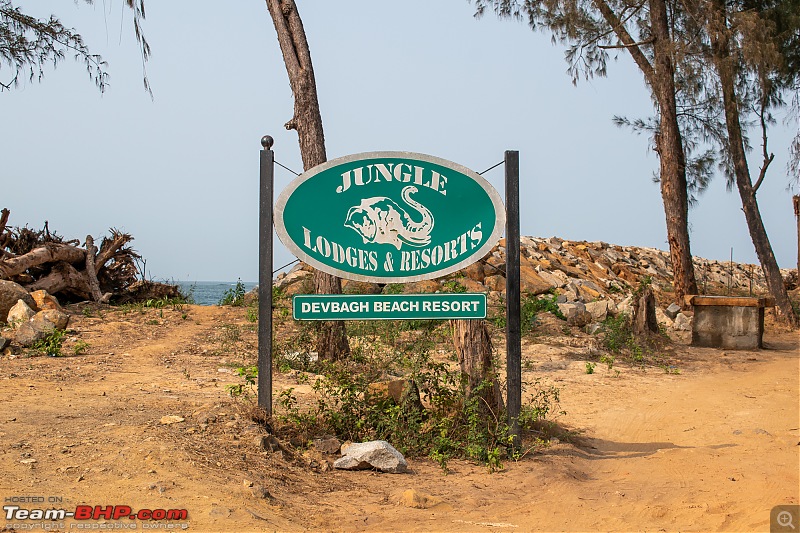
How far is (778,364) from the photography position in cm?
1172

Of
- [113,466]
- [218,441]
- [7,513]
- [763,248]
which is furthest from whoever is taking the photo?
[763,248]

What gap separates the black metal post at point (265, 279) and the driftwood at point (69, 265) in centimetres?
883

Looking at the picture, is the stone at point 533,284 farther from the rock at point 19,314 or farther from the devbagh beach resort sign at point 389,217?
the devbagh beach resort sign at point 389,217

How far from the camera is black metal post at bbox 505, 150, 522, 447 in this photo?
20.1 ft

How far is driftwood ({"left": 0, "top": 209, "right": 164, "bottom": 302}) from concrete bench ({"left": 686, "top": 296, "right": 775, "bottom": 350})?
10.5 metres

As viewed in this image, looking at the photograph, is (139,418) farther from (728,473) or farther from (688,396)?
(688,396)

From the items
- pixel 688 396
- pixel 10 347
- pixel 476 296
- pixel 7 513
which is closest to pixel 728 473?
pixel 476 296

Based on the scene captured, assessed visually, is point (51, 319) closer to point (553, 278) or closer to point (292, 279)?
point (292, 279)

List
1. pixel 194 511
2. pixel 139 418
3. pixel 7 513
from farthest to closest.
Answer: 1. pixel 139 418
2. pixel 194 511
3. pixel 7 513

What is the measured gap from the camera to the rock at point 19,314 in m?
10.7

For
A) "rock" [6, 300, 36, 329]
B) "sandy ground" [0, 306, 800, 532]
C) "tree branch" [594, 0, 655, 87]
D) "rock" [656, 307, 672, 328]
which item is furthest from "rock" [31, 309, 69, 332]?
"tree branch" [594, 0, 655, 87]

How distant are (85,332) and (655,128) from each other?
1286 centimetres

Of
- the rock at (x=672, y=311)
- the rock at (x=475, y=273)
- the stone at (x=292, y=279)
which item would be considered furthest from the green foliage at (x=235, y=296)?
the rock at (x=672, y=311)

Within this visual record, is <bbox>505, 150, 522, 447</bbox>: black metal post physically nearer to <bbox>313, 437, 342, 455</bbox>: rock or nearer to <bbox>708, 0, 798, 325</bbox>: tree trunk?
<bbox>313, 437, 342, 455</bbox>: rock
